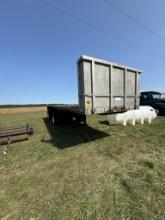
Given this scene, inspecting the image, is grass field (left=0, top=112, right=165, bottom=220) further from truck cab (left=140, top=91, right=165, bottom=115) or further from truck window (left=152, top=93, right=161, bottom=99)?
truck window (left=152, top=93, right=161, bottom=99)

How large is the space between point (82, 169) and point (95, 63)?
12.2 feet

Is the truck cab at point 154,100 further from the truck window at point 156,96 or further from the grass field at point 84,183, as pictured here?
the grass field at point 84,183

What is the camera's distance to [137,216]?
2.09 meters

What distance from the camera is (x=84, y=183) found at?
2949mm

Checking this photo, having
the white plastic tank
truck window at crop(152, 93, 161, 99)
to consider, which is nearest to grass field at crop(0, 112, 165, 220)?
the white plastic tank

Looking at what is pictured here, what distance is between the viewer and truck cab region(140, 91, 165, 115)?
1285 cm

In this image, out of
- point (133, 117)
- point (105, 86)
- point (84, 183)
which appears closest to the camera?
point (84, 183)

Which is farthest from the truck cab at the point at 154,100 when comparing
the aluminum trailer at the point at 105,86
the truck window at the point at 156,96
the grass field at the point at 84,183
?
the grass field at the point at 84,183

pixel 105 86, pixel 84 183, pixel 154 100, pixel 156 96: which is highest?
pixel 156 96

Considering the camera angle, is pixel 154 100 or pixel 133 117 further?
pixel 154 100

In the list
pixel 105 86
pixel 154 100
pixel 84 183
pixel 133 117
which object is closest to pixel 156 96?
pixel 154 100

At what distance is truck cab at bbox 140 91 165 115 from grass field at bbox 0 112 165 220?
9.14 m

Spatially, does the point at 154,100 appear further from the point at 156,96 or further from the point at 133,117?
the point at 133,117

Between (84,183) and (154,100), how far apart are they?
12.9 metres
